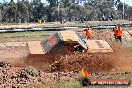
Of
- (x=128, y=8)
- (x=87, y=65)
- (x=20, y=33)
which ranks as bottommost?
(x=128, y=8)

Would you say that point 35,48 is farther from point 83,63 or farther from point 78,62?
point 83,63

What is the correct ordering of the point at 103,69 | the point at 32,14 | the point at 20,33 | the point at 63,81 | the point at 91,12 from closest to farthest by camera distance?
1. the point at 63,81
2. the point at 103,69
3. the point at 20,33
4. the point at 32,14
5. the point at 91,12

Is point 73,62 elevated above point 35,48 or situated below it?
below

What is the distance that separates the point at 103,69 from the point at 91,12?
105m

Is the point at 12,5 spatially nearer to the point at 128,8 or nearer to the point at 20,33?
the point at 128,8

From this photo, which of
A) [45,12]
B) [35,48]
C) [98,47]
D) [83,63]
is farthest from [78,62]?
[45,12]

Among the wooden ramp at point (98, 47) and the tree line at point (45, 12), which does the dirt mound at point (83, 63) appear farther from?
the tree line at point (45, 12)

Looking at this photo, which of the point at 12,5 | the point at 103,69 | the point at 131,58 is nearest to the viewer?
the point at 103,69

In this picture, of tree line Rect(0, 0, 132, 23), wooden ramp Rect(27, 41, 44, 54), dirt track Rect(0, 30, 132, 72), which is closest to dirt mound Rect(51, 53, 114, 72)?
dirt track Rect(0, 30, 132, 72)

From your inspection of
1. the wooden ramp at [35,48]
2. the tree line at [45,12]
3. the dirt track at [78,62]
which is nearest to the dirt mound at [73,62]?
the dirt track at [78,62]

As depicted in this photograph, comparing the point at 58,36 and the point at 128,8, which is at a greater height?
the point at 58,36

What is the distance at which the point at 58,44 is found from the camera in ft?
47.3

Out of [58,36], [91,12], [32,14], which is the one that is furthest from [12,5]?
[58,36]

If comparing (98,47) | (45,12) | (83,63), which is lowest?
(45,12)
